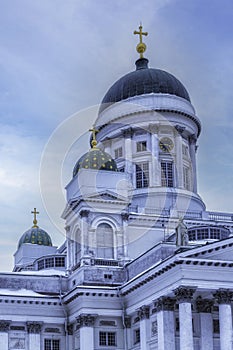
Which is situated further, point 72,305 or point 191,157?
point 191,157

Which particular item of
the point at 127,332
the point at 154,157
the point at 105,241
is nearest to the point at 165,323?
the point at 127,332

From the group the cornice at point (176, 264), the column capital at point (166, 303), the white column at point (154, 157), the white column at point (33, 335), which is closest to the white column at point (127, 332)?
the cornice at point (176, 264)

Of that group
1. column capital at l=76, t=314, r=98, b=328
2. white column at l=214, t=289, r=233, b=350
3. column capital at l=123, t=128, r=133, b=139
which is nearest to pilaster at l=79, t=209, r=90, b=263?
column capital at l=76, t=314, r=98, b=328

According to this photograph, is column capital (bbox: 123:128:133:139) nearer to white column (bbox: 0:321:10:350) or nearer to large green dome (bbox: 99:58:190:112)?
large green dome (bbox: 99:58:190:112)

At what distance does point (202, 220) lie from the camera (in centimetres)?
6184

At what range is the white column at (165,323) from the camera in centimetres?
4591

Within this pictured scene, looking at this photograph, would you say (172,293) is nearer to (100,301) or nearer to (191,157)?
(100,301)

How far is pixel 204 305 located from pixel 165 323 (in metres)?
3.35

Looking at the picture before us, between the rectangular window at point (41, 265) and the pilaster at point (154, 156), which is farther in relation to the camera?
the pilaster at point (154, 156)

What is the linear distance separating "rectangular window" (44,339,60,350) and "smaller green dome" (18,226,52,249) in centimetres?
1975

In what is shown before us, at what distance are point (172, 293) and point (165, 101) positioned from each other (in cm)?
2571

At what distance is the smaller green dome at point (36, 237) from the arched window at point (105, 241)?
59.5ft

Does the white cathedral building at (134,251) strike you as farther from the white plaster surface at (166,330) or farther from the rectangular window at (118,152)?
the rectangular window at (118,152)

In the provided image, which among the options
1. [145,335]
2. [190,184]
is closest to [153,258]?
[145,335]
